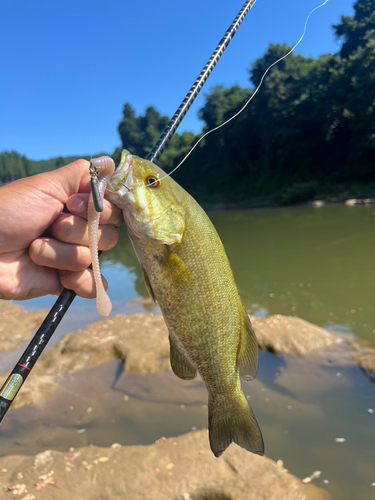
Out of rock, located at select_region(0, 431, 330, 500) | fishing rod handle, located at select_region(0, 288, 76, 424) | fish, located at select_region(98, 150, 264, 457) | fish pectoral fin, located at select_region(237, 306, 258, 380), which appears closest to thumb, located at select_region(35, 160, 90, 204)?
fish, located at select_region(98, 150, 264, 457)

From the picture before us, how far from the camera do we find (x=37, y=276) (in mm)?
2268

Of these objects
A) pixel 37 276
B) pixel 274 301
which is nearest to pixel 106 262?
pixel 274 301

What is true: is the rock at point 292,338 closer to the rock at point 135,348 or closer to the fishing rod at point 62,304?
the rock at point 135,348

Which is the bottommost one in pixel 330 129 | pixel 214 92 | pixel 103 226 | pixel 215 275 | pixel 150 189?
pixel 215 275

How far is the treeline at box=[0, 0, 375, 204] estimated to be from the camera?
3216cm

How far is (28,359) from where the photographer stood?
72.1 inches

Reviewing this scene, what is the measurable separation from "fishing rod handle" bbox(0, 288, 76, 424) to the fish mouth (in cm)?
79

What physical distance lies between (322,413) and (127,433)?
240 cm

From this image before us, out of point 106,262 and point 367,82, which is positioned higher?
point 367,82

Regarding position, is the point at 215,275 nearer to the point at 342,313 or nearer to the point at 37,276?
the point at 37,276

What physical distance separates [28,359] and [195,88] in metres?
2.01

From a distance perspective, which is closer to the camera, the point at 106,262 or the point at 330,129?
the point at 106,262

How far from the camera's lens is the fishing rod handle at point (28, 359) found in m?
1.74

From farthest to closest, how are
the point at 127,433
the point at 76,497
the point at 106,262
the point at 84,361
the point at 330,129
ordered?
the point at 330,129
the point at 106,262
the point at 84,361
the point at 127,433
the point at 76,497
